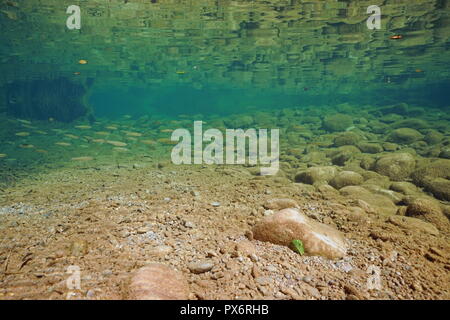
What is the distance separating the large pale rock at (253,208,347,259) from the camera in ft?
11.6

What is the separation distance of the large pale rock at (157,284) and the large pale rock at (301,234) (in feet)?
5.23

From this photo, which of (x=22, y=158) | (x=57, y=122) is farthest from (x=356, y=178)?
(x=57, y=122)

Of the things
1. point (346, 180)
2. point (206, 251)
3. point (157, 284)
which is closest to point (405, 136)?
point (346, 180)

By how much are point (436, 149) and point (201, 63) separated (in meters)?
28.2

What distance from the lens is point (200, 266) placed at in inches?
123

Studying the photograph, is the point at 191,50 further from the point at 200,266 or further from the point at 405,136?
the point at 200,266

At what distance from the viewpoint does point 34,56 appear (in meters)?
29.5

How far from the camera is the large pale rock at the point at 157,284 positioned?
8.05 feet

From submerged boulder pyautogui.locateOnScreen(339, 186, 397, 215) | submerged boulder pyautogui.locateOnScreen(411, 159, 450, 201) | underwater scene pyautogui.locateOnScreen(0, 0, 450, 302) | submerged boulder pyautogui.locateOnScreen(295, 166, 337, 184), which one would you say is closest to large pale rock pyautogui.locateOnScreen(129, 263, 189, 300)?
underwater scene pyautogui.locateOnScreen(0, 0, 450, 302)

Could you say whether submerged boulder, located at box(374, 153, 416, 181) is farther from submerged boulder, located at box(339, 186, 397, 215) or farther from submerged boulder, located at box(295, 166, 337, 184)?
submerged boulder, located at box(339, 186, 397, 215)

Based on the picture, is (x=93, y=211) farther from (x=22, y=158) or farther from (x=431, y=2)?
(x=431, y=2)

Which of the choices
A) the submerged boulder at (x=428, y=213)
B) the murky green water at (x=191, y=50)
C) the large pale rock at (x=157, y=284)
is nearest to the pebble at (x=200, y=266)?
the large pale rock at (x=157, y=284)

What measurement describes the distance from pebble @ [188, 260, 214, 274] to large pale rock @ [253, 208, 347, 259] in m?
1.09

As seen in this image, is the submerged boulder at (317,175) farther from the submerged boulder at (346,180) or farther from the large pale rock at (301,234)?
the large pale rock at (301,234)
